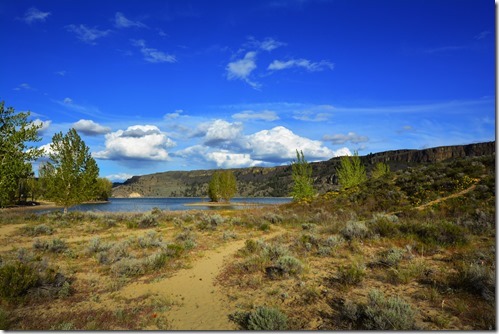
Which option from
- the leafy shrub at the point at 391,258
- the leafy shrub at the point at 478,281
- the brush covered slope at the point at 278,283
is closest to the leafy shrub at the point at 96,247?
the brush covered slope at the point at 278,283

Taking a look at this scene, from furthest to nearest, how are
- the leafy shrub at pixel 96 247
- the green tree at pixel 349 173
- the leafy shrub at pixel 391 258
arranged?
the green tree at pixel 349 173, the leafy shrub at pixel 96 247, the leafy shrub at pixel 391 258

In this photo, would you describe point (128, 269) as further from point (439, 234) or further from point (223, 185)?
point (223, 185)

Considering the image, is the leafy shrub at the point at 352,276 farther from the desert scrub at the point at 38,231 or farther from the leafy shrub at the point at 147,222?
the desert scrub at the point at 38,231

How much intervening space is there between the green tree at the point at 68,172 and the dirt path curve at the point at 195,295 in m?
31.3

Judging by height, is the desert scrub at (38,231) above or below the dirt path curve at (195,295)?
above

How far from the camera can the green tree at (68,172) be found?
35.8 meters

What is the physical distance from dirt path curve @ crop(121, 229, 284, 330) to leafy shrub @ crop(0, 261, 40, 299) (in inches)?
90.9

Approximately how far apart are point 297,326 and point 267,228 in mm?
14414

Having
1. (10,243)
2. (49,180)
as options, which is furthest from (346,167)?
(10,243)

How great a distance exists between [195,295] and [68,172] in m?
34.6

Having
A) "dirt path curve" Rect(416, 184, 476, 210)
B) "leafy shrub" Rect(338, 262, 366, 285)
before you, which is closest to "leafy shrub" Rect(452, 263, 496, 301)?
"leafy shrub" Rect(338, 262, 366, 285)

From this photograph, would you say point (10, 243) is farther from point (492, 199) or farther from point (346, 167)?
point (346, 167)

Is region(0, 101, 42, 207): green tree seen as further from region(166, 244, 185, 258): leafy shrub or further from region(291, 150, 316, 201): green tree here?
region(291, 150, 316, 201): green tree

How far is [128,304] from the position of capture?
738 cm
